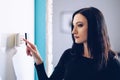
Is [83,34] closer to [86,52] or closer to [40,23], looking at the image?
[86,52]

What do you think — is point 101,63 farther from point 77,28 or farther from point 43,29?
point 43,29

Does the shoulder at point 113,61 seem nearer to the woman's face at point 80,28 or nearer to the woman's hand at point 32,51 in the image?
the woman's face at point 80,28

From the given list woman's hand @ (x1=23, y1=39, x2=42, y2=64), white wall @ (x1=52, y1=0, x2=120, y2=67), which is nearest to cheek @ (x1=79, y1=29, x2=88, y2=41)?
woman's hand @ (x1=23, y1=39, x2=42, y2=64)

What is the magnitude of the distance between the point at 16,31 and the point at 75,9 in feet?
7.26

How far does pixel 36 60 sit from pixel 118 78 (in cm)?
43

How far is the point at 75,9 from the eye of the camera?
3.18 metres

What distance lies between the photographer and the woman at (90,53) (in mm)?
1015

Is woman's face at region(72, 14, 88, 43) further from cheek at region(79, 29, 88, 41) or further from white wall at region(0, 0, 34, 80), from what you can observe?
white wall at region(0, 0, 34, 80)

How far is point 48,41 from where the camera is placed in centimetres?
141

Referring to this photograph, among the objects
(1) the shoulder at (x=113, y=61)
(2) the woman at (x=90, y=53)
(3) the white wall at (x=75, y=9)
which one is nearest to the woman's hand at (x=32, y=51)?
(2) the woman at (x=90, y=53)

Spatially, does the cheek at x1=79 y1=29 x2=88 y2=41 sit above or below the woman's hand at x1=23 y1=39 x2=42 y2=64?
above

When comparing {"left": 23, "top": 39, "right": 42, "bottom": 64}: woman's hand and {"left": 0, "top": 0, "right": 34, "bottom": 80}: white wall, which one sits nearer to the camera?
{"left": 0, "top": 0, "right": 34, "bottom": 80}: white wall

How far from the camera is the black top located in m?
1.02

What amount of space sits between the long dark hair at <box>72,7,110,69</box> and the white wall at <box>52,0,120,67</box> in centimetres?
208
